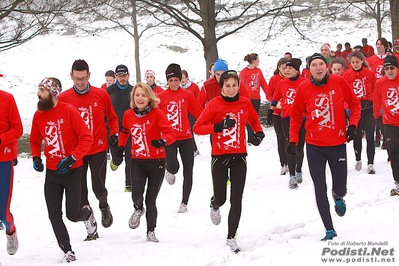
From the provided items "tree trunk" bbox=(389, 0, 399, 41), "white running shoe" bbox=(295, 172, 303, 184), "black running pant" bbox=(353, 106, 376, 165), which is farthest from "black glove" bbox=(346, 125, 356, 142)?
"tree trunk" bbox=(389, 0, 399, 41)

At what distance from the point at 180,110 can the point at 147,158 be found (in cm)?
214

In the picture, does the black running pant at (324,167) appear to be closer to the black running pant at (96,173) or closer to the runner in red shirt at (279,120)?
the black running pant at (96,173)

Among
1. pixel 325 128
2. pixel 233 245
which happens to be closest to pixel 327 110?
pixel 325 128

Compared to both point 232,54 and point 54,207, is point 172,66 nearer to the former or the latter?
point 54,207

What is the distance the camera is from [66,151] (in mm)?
6344

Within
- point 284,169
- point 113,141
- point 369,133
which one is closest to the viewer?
point 113,141

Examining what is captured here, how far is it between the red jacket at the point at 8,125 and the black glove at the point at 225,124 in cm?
227

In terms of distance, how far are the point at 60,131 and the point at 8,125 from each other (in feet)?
2.17

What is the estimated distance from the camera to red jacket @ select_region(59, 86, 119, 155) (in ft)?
23.9

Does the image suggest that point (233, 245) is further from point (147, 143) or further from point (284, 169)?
point (284, 169)

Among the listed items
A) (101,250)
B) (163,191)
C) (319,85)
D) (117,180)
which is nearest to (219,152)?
(319,85)

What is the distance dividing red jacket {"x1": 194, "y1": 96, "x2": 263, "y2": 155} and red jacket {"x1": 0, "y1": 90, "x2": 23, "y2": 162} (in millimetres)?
2067

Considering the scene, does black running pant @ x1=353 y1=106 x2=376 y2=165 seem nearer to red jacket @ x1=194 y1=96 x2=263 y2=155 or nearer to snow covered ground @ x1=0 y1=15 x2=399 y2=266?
snow covered ground @ x1=0 y1=15 x2=399 y2=266

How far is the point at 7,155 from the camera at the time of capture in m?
6.45
